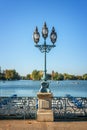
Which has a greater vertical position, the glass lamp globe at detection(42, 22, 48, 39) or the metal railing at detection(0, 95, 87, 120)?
the glass lamp globe at detection(42, 22, 48, 39)

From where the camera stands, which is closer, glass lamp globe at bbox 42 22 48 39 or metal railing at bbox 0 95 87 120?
glass lamp globe at bbox 42 22 48 39

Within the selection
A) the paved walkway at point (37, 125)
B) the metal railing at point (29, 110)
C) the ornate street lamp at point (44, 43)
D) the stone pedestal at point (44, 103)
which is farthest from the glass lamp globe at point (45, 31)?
the paved walkway at point (37, 125)

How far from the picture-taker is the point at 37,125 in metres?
15.3

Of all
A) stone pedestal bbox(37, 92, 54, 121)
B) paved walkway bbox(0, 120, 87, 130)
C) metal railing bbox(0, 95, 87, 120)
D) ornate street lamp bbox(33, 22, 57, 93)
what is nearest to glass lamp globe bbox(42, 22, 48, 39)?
ornate street lamp bbox(33, 22, 57, 93)

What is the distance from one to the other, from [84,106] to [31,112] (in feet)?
9.34

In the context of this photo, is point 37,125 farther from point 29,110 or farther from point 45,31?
point 45,31

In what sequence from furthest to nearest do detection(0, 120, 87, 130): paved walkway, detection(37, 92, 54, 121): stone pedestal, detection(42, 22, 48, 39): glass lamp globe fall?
detection(42, 22, 48, 39): glass lamp globe, detection(37, 92, 54, 121): stone pedestal, detection(0, 120, 87, 130): paved walkway

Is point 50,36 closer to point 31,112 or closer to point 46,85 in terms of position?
point 46,85

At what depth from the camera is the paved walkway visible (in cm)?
1457

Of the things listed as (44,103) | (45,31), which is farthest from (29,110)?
(45,31)

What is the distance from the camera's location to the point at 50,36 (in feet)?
56.0

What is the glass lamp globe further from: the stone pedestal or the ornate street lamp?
the stone pedestal

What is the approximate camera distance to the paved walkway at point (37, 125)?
47.8ft

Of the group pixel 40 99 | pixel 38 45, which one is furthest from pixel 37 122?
pixel 38 45
